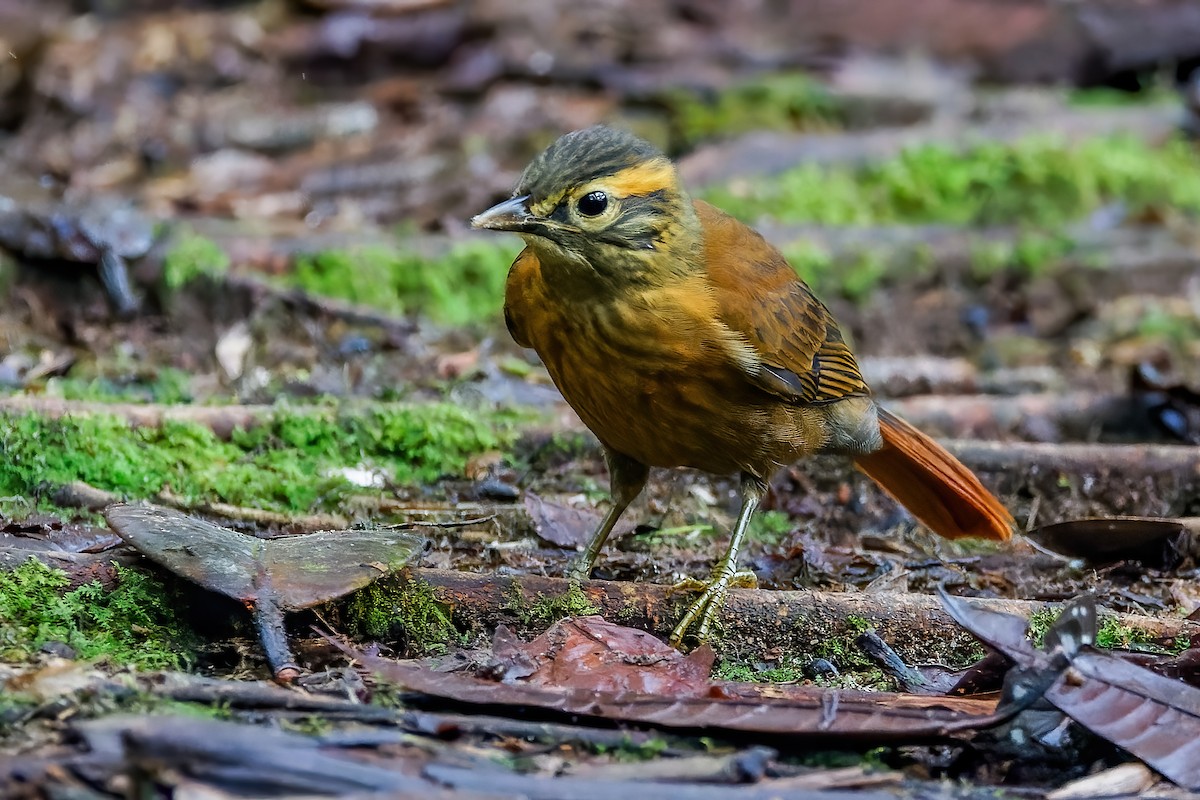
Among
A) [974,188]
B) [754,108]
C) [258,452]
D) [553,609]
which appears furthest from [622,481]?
[754,108]

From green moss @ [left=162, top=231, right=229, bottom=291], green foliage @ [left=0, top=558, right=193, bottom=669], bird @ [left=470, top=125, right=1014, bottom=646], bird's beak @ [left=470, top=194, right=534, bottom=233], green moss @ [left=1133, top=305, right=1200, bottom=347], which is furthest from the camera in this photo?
green moss @ [left=1133, top=305, right=1200, bottom=347]

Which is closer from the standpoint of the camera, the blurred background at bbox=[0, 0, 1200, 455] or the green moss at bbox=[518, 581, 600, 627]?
the green moss at bbox=[518, 581, 600, 627]

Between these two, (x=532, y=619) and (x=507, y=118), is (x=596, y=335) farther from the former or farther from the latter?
(x=507, y=118)

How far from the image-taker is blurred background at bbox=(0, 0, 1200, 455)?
18.1ft

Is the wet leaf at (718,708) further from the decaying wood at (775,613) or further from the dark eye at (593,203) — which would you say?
the dark eye at (593,203)

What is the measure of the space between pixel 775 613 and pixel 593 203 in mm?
1223

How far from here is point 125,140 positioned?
305 inches

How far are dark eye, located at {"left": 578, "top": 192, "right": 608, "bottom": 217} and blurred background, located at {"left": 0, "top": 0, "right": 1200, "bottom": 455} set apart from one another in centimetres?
151

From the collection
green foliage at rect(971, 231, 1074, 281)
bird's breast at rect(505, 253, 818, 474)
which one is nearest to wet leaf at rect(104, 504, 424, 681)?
bird's breast at rect(505, 253, 818, 474)

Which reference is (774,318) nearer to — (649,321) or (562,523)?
(649,321)

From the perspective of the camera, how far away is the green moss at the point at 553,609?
128 inches

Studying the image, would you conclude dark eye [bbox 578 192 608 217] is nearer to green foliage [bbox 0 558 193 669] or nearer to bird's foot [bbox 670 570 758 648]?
bird's foot [bbox 670 570 758 648]

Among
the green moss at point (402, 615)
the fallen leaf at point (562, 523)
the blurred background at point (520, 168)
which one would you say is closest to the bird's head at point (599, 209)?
the fallen leaf at point (562, 523)

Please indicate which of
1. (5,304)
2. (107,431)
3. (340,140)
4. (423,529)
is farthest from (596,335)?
(340,140)
